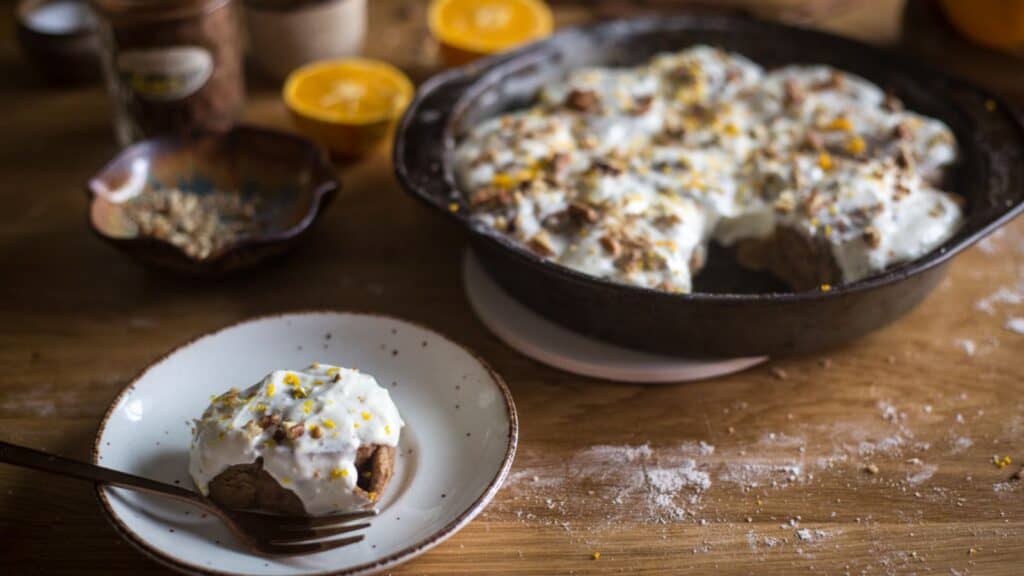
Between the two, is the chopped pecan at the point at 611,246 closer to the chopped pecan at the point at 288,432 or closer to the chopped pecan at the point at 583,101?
the chopped pecan at the point at 583,101

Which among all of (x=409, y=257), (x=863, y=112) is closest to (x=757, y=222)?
(x=863, y=112)

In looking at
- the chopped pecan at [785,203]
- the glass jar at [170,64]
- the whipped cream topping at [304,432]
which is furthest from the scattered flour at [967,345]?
the glass jar at [170,64]

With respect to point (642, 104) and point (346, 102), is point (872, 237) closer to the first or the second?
point (642, 104)

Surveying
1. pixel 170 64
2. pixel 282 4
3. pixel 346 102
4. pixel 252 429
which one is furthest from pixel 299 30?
pixel 252 429

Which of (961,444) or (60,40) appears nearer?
(961,444)

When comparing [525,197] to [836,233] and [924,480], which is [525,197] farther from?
[924,480]

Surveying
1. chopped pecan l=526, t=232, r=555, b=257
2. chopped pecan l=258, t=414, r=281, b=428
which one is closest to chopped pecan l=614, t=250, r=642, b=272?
chopped pecan l=526, t=232, r=555, b=257

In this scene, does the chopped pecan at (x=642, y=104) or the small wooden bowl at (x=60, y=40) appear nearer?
the chopped pecan at (x=642, y=104)
